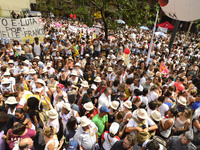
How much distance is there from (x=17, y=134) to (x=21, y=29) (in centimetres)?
621

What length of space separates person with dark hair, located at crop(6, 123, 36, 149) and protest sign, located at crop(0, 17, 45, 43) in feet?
19.5

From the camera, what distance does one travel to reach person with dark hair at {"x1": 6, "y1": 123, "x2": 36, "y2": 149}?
229 cm

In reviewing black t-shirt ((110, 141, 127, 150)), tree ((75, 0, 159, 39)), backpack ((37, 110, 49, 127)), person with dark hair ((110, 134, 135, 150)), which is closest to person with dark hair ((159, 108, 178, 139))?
person with dark hair ((110, 134, 135, 150))

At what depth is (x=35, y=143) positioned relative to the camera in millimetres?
2633

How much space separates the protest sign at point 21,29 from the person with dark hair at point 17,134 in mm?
5946

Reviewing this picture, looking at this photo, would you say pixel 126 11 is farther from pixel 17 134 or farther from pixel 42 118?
pixel 17 134

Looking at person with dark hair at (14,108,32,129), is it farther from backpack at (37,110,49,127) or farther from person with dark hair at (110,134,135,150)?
person with dark hair at (110,134,135,150)

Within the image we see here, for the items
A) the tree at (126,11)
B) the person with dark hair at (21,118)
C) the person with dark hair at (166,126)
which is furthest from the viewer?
the tree at (126,11)

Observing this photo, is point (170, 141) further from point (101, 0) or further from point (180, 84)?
point (101, 0)

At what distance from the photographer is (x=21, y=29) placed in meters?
6.74

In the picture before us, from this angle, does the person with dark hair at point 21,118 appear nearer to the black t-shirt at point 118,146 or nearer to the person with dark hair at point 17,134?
the person with dark hair at point 17,134

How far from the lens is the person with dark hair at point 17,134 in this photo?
7.50 feet

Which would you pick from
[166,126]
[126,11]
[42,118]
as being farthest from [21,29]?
[166,126]

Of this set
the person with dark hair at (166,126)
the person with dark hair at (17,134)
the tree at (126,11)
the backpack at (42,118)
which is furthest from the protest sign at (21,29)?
the person with dark hair at (166,126)
